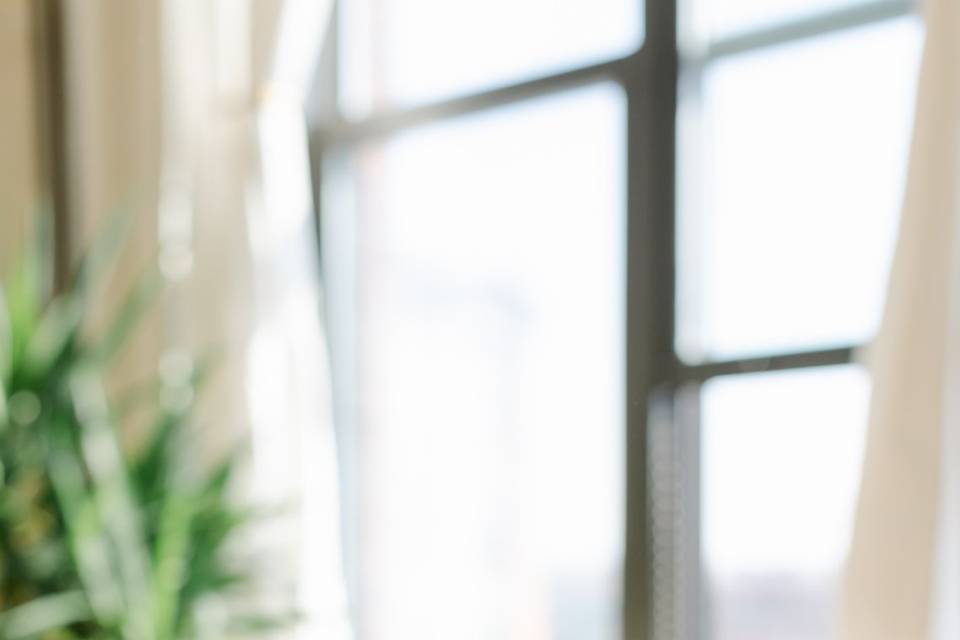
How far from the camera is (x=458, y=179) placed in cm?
282

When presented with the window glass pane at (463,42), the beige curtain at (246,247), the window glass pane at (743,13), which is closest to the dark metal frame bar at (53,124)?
the beige curtain at (246,247)

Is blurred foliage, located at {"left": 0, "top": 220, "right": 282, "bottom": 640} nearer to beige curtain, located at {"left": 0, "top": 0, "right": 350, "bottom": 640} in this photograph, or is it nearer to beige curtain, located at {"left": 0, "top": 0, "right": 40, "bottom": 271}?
beige curtain, located at {"left": 0, "top": 0, "right": 350, "bottom": 640}

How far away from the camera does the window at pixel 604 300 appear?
2.33 metres

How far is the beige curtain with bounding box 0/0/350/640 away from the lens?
254 centimetres

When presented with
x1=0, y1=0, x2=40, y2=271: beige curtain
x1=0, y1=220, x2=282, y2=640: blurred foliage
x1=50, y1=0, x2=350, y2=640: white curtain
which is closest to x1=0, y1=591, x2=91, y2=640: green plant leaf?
x1=0, y1=220, x2=282, y2=640: blurred foliage

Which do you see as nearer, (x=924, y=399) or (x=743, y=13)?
(x=924, y=399)

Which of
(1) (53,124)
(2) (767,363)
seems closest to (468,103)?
(2) (767,363)

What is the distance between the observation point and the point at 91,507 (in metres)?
2.37

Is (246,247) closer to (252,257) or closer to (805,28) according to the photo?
(252,257)

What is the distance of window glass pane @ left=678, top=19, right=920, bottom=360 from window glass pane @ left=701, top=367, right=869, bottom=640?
9cm

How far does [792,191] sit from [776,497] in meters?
0.53

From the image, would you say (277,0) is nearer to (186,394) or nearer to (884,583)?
(186,394)

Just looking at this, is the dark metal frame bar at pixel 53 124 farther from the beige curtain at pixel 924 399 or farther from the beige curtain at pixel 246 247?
the beige curtain at pixel 924 399

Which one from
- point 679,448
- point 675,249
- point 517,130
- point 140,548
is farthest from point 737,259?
point 140,548
